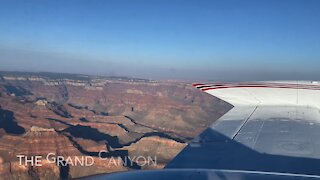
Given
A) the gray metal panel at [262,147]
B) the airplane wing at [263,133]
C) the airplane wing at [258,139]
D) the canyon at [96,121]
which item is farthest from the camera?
the canyon at [96,121]

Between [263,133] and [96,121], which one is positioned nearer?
[263,133]

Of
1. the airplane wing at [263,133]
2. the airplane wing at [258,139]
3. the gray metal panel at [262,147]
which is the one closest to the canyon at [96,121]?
the airplane wing at [263,133]

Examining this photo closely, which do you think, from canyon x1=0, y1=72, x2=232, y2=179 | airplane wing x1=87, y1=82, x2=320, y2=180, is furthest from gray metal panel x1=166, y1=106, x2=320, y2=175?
canyon x1=0, y1=72, x2=232, y2=179

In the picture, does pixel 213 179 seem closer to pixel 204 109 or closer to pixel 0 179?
pixel 0 179

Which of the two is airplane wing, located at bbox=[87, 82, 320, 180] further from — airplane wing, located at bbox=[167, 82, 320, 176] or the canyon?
the canyon

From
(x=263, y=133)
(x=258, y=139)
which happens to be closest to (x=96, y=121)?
(x=263, y=133)

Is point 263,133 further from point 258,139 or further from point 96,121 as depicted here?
point 96,121

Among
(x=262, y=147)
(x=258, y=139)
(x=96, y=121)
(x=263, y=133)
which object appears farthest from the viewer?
(x=96, y=121)

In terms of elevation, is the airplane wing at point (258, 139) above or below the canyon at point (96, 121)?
above

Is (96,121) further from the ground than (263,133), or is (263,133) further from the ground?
(263,133)

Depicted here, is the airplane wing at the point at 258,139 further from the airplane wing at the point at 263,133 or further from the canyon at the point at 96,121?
the canyon at the point at 96,121
